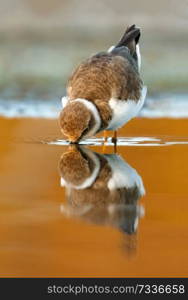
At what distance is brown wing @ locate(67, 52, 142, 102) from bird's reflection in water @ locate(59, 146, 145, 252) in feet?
2.00

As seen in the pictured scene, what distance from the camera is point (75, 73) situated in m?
9.56

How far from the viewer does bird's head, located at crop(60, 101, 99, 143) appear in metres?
8.79

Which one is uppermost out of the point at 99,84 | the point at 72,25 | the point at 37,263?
the point at 72,25

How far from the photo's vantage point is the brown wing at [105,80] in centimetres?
915

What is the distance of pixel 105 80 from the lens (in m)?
9.24

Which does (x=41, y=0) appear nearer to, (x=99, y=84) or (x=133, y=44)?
(x=133, y=44)

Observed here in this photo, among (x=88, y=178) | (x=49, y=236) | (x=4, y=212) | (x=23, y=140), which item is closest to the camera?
(x=49, y=236)

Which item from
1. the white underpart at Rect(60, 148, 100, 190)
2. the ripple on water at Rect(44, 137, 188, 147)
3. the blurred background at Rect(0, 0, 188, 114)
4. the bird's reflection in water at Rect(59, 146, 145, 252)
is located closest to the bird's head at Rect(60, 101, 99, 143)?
the bird's reflection in water at Rect(59, 146, 145, 252)

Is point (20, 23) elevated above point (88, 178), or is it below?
above

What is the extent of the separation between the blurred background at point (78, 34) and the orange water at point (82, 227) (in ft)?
21.9

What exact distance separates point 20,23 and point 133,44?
6.89 m

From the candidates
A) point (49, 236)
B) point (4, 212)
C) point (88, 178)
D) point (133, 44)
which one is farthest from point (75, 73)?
point (49, 236)

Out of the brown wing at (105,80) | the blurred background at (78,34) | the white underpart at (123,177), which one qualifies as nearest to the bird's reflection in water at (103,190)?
the white underpart at (123,177)

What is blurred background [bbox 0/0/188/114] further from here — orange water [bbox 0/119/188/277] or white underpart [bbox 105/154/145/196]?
white underpart [bbox 105/154/145/196]
